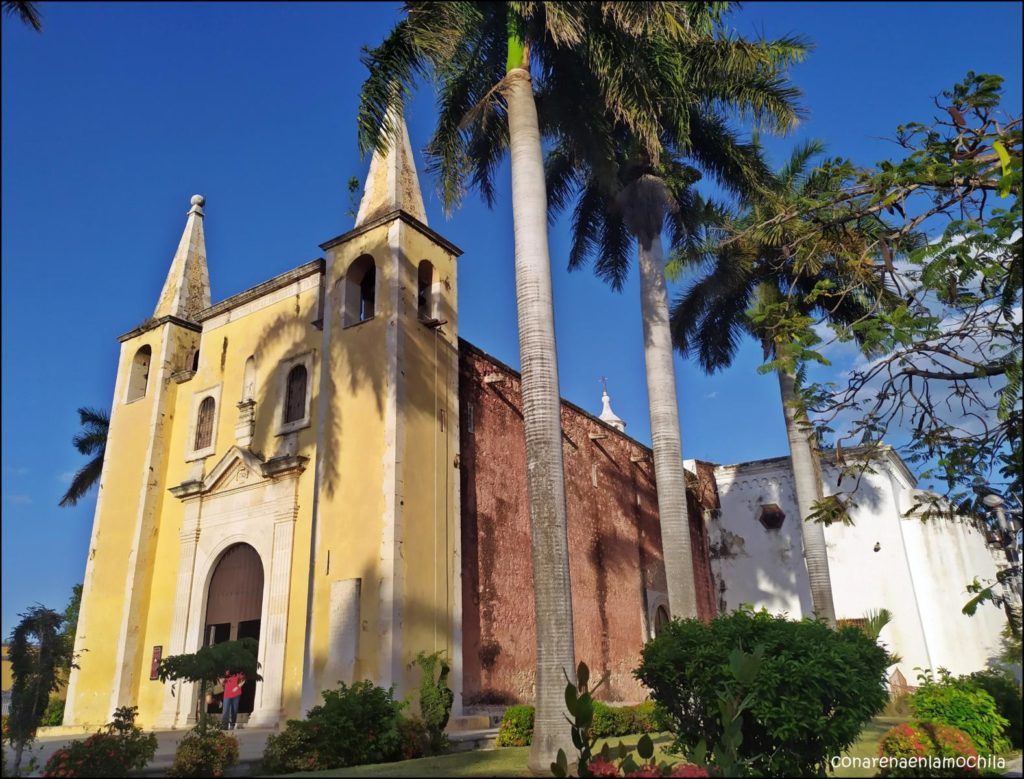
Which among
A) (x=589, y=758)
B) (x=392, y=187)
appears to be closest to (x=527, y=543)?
(x=392, y=187)

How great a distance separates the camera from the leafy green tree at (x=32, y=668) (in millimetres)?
9141

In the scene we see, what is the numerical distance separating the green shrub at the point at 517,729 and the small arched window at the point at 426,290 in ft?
24.7

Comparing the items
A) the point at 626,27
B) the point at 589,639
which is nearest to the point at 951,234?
the point at 626,27

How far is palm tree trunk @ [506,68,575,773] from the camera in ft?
30.4

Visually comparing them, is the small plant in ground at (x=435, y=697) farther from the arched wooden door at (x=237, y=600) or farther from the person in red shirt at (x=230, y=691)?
the arched wooden door at (x=237, y=600)

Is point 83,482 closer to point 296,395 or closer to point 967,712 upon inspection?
point 296,395

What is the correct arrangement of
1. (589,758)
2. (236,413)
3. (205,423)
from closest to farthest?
(589,758), (236,413), (205,423)

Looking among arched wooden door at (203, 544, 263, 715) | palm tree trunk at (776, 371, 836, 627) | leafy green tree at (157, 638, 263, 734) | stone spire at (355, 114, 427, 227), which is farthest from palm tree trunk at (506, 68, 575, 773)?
palm tree trunk at (776, 371, 836, 627)

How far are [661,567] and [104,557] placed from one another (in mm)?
14732

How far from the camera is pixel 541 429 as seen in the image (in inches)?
415

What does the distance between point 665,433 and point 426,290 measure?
560 cm

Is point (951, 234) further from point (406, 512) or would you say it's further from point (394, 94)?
point (406, 512)

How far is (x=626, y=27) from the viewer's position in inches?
439

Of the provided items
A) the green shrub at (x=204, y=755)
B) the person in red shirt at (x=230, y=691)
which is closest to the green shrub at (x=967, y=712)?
the green shrub at (x=204, y=755)
